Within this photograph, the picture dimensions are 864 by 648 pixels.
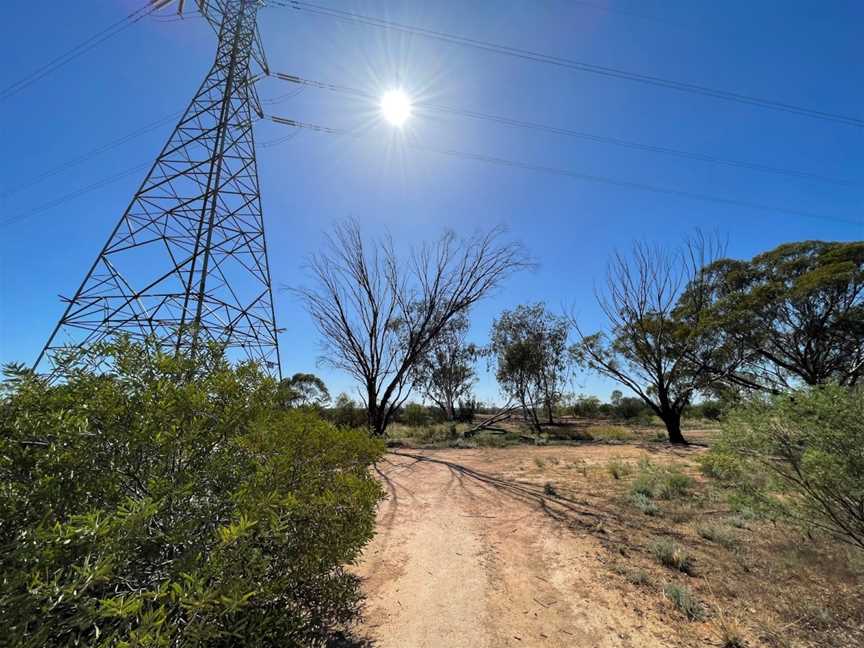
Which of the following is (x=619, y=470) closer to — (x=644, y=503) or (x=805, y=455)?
(x=644, y=503)

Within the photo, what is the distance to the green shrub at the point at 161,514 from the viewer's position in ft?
2.94

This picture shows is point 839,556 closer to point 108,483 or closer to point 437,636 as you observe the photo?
point 437,636

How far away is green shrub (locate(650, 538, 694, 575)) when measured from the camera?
305 centimetres

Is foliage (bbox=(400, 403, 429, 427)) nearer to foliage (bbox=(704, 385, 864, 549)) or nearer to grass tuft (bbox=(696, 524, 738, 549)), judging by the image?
grass tuft (bbox=(696, 524, 738, 549))

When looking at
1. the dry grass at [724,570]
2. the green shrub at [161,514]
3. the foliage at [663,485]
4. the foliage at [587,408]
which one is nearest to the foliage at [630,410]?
the foliage at [587,408]

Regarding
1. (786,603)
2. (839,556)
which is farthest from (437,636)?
(839,556)

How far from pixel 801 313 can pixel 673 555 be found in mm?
12894

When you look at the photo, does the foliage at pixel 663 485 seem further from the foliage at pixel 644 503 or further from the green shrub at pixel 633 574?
the green shrub at pixel 633 574

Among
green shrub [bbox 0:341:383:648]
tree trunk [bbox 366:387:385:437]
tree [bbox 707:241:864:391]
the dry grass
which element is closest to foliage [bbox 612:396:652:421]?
tree [bbox 707:241:864:391]

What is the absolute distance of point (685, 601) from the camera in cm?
250

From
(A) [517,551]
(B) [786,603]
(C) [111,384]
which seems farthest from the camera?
(A) [517,551]

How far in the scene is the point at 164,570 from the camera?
3.62 ft

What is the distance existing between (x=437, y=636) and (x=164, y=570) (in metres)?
1.94

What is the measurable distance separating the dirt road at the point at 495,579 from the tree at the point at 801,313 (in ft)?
34.1
